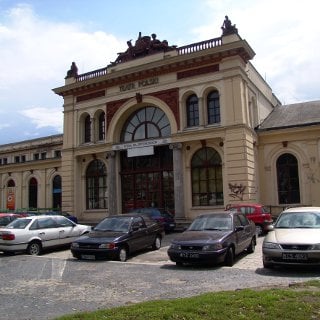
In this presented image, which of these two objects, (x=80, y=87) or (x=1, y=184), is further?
(x=1, y=184)

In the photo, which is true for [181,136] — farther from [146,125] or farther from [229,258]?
[229,258]

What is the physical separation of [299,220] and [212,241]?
2.55m

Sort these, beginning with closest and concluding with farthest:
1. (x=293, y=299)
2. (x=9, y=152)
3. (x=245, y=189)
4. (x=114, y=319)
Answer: (x=114, y=319) < (x=293, y=299) < (x=245, y=189) < (x=9, y=152)

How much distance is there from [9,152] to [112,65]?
23961 millimetres

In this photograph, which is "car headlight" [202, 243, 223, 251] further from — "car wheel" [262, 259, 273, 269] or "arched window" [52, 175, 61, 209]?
"arched window" [52, 175, 61, 209]

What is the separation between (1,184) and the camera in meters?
44.1

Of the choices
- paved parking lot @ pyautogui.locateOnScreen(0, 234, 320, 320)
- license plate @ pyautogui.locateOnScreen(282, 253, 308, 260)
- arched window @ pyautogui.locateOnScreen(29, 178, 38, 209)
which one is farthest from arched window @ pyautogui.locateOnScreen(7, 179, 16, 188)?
license plate @ pyautogui.locateOnScreen(282, 253, 308, 260)

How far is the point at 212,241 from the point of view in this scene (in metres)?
11.5

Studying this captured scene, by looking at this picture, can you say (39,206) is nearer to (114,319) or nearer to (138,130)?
(138,130)

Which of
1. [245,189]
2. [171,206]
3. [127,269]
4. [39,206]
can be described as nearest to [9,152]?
[39,206]

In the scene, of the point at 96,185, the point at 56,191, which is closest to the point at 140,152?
the point at 96,185

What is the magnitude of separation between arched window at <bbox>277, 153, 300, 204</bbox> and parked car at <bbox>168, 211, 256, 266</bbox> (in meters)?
13.2

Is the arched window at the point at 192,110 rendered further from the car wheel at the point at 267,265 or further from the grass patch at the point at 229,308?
the grass patch at the point at 229,308

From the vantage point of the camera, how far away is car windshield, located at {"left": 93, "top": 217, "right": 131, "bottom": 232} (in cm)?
1451
